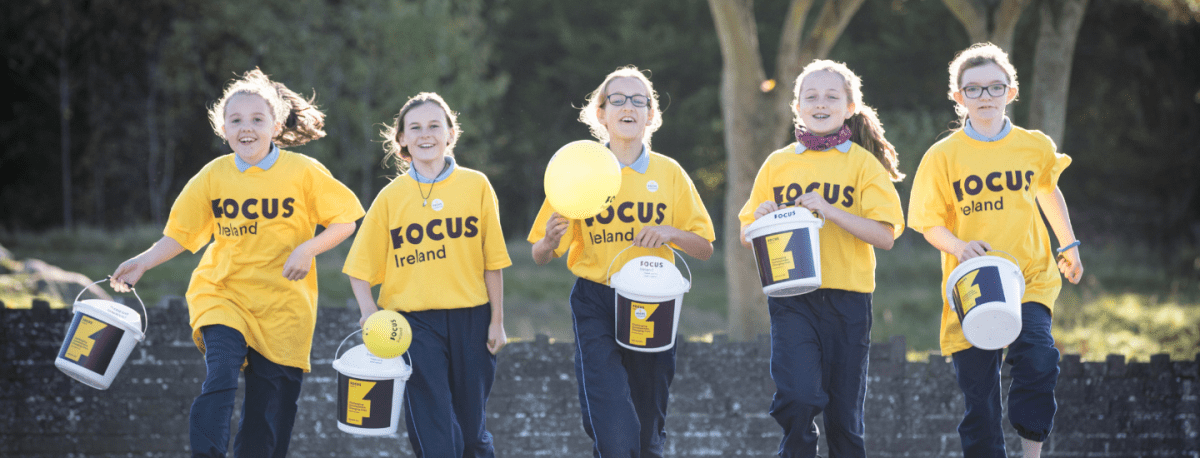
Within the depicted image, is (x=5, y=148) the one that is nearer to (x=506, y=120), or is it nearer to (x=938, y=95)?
(x=506, y=120)

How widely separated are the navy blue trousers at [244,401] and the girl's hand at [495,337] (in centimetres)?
103

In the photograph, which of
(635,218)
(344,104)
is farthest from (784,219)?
(344,104)

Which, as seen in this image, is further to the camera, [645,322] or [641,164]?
[641,164]

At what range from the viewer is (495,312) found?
4.42 meters

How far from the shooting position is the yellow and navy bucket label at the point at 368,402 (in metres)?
4.14

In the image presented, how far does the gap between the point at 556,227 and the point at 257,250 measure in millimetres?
1428

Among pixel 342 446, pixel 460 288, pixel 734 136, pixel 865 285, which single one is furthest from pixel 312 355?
pixel 734 136

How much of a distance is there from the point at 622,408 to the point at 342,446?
2.62 metres

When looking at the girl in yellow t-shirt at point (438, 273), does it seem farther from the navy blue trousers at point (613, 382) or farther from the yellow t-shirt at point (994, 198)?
the yellow t-shirt at point (994, 198)

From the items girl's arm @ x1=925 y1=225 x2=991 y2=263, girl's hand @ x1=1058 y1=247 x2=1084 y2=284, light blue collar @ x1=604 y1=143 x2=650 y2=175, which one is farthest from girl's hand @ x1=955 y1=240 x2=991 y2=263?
light blue collar @ x1=604 y1=143 x2=650 y2=175

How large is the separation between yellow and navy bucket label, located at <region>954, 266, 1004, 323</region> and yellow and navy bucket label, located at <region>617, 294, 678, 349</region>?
116 centimetres

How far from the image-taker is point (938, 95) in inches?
1062

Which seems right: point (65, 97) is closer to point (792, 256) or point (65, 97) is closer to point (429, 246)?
point (429, 246)

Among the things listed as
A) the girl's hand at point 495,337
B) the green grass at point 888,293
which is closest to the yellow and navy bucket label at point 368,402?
the girl's hand at point 495,337
